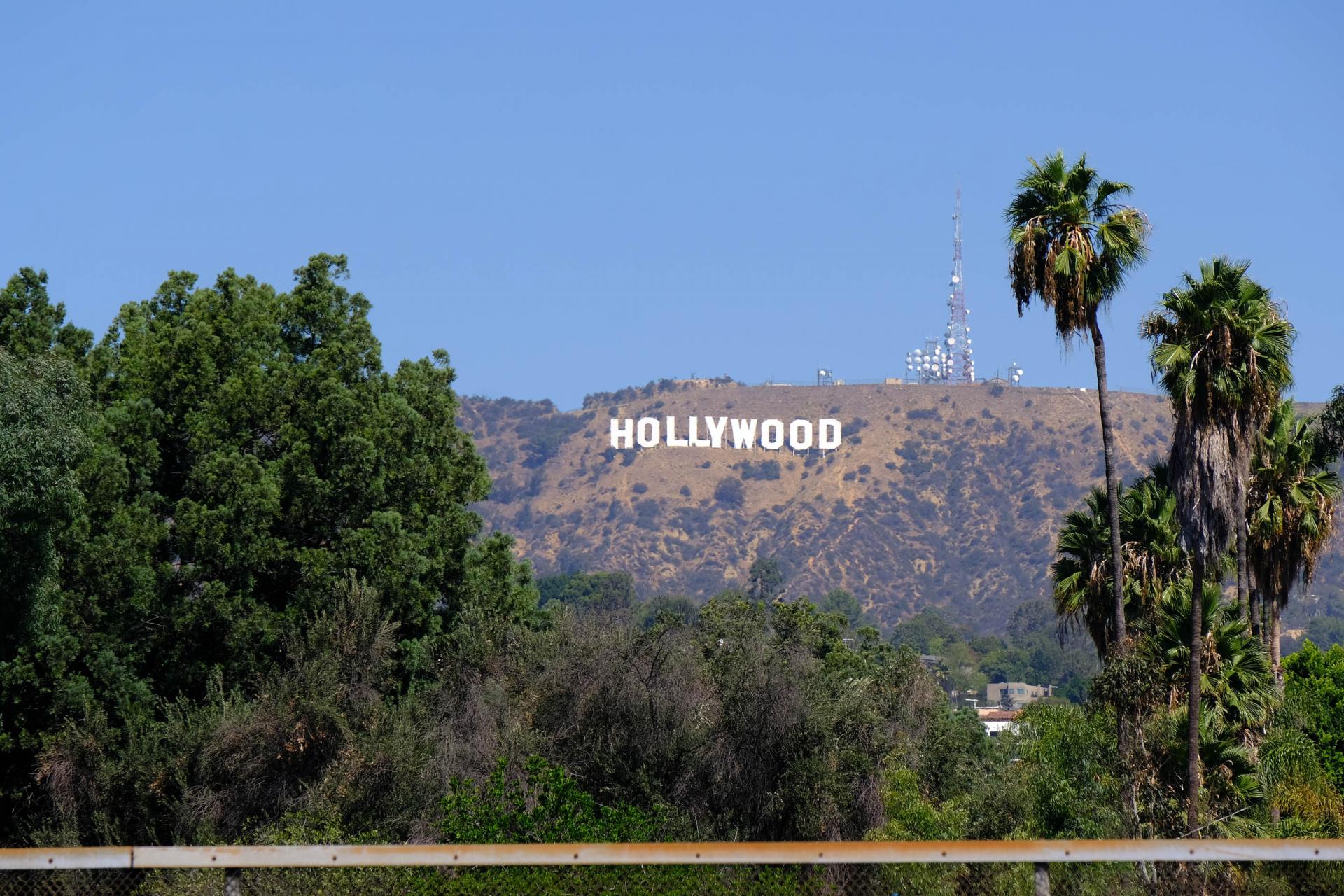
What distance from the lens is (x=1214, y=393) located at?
20.8 metres

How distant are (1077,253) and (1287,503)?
7.72 meters

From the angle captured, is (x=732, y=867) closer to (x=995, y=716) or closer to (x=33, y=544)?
(x=33, y=544)

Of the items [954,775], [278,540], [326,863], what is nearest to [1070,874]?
[326,863]

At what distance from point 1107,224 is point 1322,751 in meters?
14.8

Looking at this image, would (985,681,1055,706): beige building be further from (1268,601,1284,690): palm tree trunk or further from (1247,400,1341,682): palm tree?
(1247,400,1341,682): palm tree

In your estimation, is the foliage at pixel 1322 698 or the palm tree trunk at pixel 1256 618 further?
the foliage at pixel 1322 698

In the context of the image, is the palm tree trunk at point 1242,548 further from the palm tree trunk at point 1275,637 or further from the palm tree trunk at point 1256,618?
the palm tree trunk at point 1275,637

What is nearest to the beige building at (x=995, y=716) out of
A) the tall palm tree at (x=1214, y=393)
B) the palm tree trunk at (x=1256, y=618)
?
the palm tree trunk at (x=1256, y=618)

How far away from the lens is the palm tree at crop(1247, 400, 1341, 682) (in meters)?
26.4

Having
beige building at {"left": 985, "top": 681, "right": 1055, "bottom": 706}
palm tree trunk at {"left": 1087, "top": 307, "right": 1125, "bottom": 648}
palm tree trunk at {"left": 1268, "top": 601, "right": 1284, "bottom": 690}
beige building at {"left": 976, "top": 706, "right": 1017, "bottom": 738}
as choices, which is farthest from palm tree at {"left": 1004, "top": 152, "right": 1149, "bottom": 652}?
beige building at {"left": 985, "top": 681, "right": 1055, "bottom": 706}

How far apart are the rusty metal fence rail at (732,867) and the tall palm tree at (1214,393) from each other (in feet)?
32.3

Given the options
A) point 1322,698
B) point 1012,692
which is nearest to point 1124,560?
point 1322,698

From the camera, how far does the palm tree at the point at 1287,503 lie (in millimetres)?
26406

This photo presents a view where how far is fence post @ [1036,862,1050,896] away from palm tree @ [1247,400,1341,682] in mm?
20203
